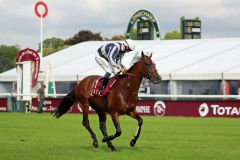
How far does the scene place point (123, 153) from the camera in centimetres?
1375

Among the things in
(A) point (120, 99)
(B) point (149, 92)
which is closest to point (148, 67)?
(A) point (120, 99)

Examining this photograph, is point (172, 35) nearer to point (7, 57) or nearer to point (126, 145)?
point (7, 57)

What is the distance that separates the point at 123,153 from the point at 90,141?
331 cm

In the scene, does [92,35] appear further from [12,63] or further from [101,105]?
[101,105]

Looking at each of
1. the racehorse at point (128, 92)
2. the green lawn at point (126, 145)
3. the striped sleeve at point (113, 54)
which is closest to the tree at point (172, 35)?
the green lawn at point (126, 145)

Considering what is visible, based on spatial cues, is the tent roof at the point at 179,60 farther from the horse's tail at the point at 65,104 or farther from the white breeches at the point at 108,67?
the white breeches at the point at 108,67

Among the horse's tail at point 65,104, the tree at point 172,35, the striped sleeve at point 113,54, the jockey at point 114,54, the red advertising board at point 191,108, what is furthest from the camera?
the tree at point 172,35

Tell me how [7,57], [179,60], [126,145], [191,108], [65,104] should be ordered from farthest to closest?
[7,57]
[179,60]
[191,108]
[65,104]
[126,145]

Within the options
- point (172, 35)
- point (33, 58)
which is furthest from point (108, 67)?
point (172, 35)

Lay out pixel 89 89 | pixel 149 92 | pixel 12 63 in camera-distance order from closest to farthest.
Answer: pixel 89 89 < pixel 149 92 < pixel 12 63

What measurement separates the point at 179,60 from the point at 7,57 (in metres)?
89.8

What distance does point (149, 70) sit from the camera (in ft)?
47.5

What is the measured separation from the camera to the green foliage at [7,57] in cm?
11850

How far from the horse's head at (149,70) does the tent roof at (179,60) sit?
76.2 feet
